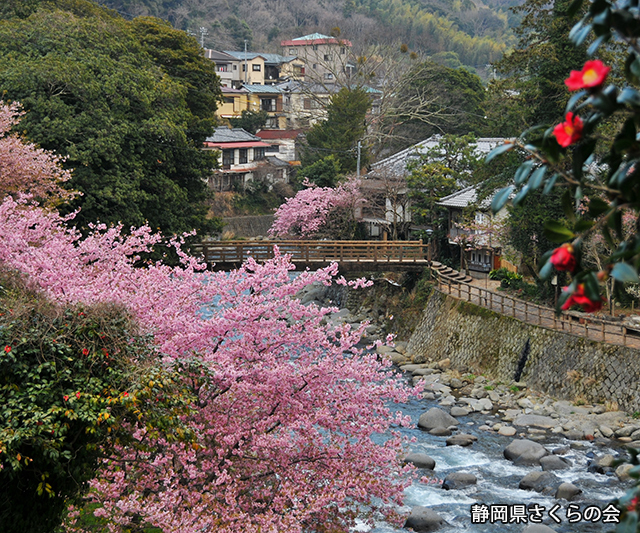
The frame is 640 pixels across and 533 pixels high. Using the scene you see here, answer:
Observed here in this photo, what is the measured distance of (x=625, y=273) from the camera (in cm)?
269

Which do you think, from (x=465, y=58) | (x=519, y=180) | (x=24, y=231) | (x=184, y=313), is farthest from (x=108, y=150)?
(x=465, y=58)

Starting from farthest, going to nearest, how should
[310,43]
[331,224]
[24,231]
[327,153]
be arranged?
[310,43] → [327,153] → [331,224] → [24,231]

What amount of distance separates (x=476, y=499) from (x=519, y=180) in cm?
1467

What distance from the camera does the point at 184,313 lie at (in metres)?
11.8

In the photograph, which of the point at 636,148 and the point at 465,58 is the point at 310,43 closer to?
the point at 465,58

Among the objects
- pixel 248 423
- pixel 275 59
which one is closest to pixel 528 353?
pixel 248 423

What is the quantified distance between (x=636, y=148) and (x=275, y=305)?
29.1 ft

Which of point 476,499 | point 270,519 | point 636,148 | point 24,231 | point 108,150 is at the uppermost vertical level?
point 108,150

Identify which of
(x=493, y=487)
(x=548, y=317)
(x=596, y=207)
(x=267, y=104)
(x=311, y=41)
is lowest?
(x=493, y=487)

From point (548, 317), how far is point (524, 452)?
7527 mm

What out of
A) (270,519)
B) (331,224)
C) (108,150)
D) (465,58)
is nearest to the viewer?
(270,519)

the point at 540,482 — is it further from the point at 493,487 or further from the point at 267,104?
the point at 267,104

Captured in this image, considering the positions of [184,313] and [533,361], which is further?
[533,361]

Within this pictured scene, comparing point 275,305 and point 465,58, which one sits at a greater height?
point 465,58
